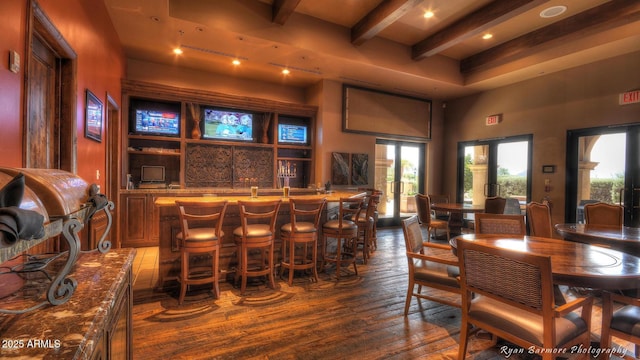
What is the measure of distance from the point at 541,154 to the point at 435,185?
2.48 m

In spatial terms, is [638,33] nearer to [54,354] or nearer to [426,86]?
[426,86]

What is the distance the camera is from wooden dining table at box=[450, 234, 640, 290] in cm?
159

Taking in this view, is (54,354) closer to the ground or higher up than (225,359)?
higher up

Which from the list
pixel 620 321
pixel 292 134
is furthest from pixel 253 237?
pixel 292 134

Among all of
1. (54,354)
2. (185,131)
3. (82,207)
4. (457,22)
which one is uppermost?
(457,22)

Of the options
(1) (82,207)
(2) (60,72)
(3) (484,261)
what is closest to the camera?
(1) (82,207)

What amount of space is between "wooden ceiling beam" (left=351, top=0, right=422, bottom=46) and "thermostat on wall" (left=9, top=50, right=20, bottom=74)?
13.2 feet

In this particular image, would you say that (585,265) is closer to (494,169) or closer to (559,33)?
(559,33)

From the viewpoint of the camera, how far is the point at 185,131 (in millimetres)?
5637

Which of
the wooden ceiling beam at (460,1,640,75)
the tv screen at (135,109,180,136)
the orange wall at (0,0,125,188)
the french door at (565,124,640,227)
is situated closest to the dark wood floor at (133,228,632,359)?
the orange wall at (0,0,125,188)

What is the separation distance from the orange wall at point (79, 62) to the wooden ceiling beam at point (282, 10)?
7.17 ft

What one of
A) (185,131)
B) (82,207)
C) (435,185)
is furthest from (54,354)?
(435,185)

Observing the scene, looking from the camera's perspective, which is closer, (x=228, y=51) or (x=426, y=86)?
(x=228, y=51)

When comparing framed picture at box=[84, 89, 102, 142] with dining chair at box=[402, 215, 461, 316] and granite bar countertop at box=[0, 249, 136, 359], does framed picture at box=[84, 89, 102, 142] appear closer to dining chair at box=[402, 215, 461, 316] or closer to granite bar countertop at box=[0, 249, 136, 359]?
granite bar countertop at box=[0, 249, 136, 359]
